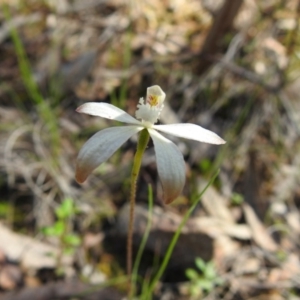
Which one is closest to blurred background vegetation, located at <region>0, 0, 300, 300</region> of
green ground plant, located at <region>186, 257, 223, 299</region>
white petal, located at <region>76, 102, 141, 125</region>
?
green ground plant, located at <region>186, 257, 223, 299</region>

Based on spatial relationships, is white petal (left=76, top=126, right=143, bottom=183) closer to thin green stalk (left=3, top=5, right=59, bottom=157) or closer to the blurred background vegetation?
the blurred background vegetation

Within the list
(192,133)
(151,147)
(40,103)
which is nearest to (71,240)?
(151,147)

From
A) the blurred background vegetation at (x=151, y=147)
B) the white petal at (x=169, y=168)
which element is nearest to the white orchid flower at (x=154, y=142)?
the white petal at (x=169, y=168)

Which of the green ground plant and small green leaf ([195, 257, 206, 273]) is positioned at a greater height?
small green leaf ([195, 257, 206, 273])

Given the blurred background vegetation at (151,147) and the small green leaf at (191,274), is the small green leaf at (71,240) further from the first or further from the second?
the small green leaf at (191,274)

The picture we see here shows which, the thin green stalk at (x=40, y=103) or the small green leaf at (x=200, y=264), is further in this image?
the thin green stalk at (x=40, y=103)

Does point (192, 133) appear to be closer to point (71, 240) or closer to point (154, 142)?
point (154, 142)

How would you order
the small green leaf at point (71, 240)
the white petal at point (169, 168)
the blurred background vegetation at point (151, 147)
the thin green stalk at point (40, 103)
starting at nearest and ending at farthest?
1. the white petal at point (169, 168)
2. the small green leaf at point (71, 240)
3. the blurred background vegetation at point (151, 147)
4. the thin green stalk at point (40, 103)
